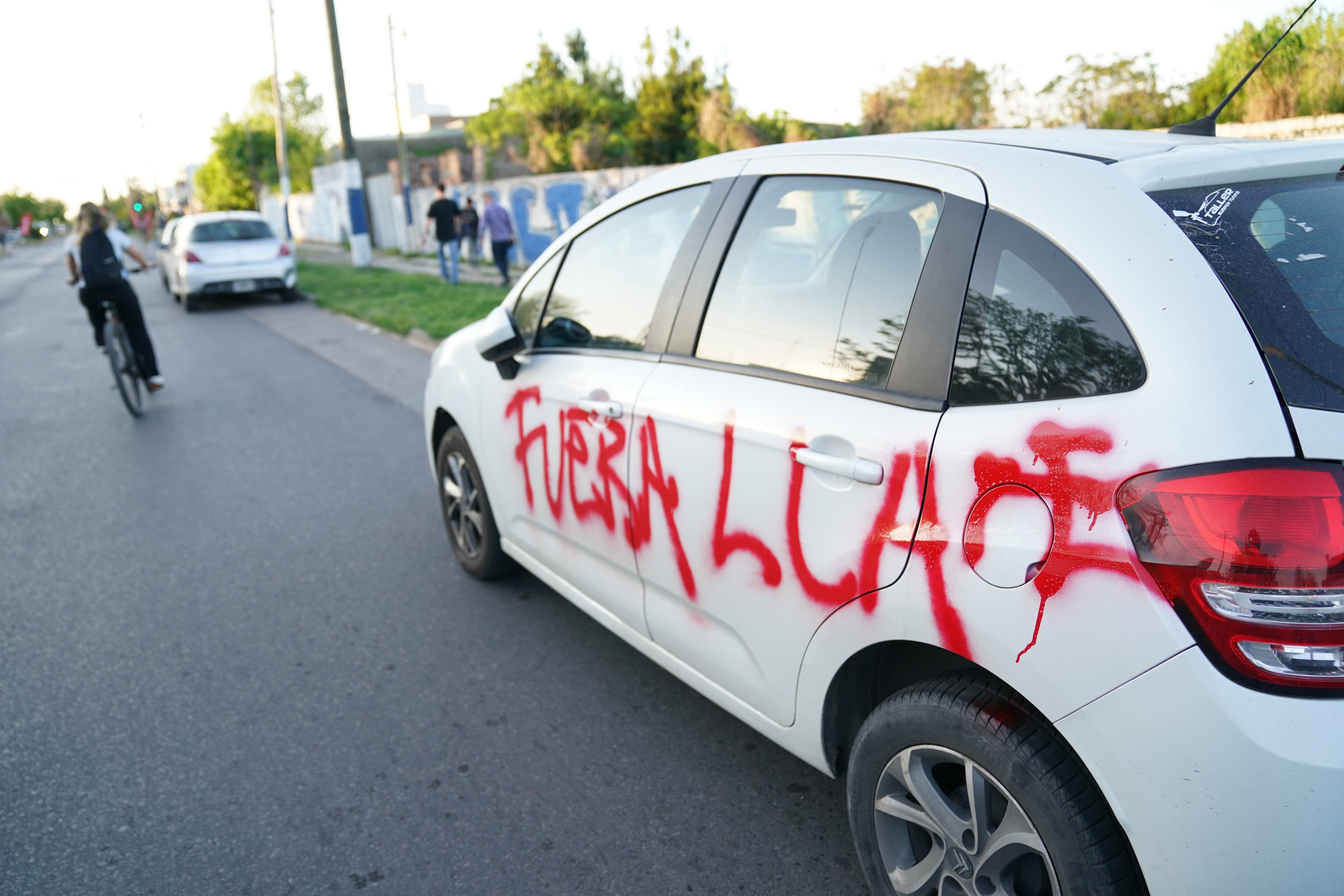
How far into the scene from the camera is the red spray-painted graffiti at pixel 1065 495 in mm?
1574

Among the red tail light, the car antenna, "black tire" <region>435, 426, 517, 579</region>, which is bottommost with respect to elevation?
"black tire" <region>435, 426, 517, 579</region>

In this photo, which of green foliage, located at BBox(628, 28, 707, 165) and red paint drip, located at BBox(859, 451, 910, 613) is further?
green foliage, located at BBox(628, 28, 707, 165)

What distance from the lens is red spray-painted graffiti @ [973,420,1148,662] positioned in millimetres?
1574

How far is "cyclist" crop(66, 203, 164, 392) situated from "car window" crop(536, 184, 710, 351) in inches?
242

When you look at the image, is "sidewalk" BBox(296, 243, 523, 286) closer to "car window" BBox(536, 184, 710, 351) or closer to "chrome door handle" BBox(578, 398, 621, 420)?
"car window" BBox(536, 184, 710, 351)

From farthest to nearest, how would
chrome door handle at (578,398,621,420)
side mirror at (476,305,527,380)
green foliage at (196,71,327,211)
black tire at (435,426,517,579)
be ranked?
1. green foliage at (196,71,327,211)
2. black tire at (435,426,517,579)
3. side mirror at (476,305,527,380)
4. chrome door handle at (578,398,621,420)

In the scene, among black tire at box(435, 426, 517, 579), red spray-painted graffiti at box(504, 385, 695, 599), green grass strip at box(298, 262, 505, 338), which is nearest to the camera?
red spray-painted graffiti at box(504, 385, 695, 599)

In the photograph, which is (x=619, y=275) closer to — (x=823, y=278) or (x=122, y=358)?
(x=823, y=278)

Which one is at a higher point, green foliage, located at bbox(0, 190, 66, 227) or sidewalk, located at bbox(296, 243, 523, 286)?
green foliage, located at bbox(0, 190, 66, 227)

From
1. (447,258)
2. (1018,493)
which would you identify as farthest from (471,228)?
(1018,493)

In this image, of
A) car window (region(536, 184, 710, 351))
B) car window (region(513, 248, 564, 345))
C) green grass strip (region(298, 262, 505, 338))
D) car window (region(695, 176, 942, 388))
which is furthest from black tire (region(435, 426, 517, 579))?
green grass strip (region(298, 262, 505, 338))

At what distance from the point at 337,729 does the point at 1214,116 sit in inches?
124

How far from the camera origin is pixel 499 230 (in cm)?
1725

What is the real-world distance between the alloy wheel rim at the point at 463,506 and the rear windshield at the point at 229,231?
14.2m
